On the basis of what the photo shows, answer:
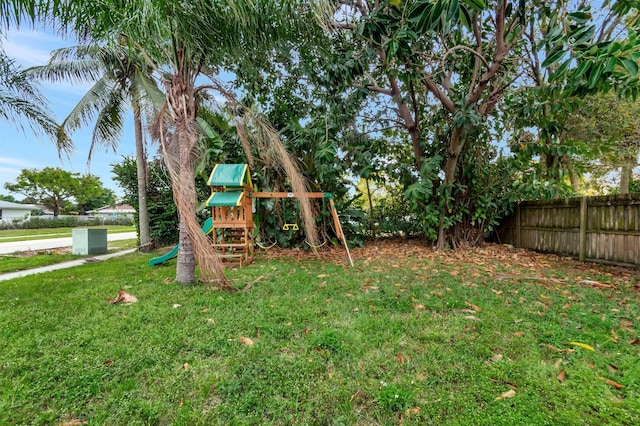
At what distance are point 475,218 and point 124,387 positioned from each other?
7.81 m

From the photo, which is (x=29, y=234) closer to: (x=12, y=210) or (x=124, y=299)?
(x=124, y=299)

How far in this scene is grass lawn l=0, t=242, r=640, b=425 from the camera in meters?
1.78

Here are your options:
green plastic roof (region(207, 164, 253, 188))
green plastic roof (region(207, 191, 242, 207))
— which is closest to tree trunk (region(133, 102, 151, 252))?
green plastic roof (region(207, 164, 253, 188))

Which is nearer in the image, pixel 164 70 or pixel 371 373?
pixel 371 373

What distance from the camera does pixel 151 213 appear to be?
30.5 ft

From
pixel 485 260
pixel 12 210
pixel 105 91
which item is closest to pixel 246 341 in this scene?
pixel 485 260

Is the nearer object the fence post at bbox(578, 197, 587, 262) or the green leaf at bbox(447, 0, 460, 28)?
the green leaf at bbox(447, 0, 460, 28)

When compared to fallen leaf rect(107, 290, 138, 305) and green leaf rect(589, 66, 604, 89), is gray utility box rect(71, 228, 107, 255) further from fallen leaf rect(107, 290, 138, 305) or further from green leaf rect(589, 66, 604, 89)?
green leaf rect(589, 66, 604, 89)

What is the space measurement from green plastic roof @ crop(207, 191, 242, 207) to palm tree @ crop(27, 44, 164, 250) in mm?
3411

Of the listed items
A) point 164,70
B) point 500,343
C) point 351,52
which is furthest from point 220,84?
point 500,343

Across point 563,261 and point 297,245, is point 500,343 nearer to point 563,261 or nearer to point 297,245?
point 563,261

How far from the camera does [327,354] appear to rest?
2.41 m

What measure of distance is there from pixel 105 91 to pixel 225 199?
5.91 m

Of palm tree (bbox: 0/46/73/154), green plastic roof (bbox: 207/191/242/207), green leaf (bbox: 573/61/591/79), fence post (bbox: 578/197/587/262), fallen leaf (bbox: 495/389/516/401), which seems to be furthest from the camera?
palm tree (bbox: 0/46/73/154)
